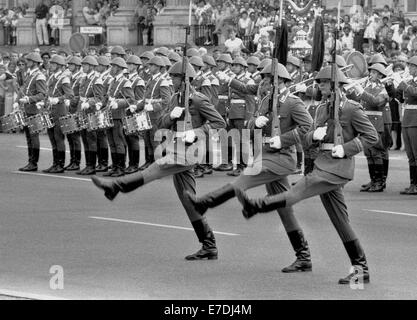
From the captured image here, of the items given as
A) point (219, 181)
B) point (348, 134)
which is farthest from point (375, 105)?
point (348, 134)

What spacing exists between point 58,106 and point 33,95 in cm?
49

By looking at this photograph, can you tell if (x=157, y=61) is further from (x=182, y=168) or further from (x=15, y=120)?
(x=182, y=168)

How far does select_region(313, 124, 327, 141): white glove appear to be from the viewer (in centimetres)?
1253

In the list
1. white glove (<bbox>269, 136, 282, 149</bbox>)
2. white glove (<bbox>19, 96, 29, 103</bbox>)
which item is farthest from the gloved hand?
white glove (<bbox>269, 136, 282, 149</bbox>)

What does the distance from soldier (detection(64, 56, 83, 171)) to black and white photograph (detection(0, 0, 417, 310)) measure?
35 mm

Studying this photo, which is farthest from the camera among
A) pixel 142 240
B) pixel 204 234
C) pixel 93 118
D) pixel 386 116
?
pixel 93 118

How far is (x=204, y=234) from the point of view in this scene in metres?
13.7

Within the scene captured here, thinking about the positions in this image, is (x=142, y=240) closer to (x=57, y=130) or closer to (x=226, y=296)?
(x=226, y=296)

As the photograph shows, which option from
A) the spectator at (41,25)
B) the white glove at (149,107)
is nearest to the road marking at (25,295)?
the white glove at (149,107)

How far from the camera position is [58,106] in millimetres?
23234

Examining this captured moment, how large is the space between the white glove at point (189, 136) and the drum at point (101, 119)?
29.0ft

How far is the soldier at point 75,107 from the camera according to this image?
23.2 meters
